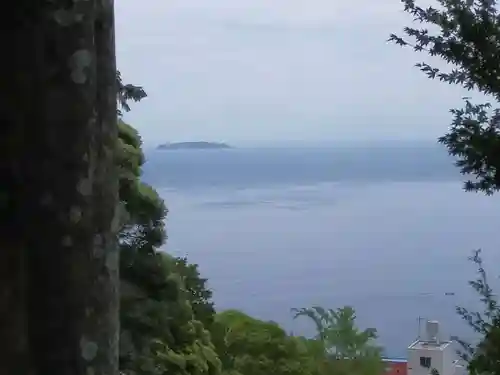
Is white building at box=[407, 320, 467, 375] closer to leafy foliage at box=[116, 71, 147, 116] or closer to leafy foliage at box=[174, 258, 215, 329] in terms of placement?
leafy foliage at box=[174, 258, 215, 329]

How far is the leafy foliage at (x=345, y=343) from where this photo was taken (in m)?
3.85

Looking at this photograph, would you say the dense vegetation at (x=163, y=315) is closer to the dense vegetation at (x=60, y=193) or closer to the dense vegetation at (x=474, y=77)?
the dense vegetation at (x=474, y=77)

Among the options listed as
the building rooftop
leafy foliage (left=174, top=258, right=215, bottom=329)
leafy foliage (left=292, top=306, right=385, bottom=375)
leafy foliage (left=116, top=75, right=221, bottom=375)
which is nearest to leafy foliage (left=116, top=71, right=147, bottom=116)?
leafy foliage (left=116, top=75, right=221, bottom=375)

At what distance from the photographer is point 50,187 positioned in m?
0.67

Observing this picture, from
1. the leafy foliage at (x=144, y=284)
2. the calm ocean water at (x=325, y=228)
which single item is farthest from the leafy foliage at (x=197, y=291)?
the leafy foliage at (x=144, y=284)

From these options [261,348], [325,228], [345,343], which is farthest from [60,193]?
[325,228]

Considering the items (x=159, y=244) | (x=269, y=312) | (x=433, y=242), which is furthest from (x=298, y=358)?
(x=159, y=244)

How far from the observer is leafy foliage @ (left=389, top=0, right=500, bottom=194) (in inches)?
64.5

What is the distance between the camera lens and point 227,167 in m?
5.19

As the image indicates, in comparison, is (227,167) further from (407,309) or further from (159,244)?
(159,244)

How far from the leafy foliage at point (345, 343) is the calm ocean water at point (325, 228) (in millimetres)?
64

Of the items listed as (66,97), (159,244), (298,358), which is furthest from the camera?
(298,358)

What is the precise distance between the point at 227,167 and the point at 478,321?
3446mm

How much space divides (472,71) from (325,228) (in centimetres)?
328
